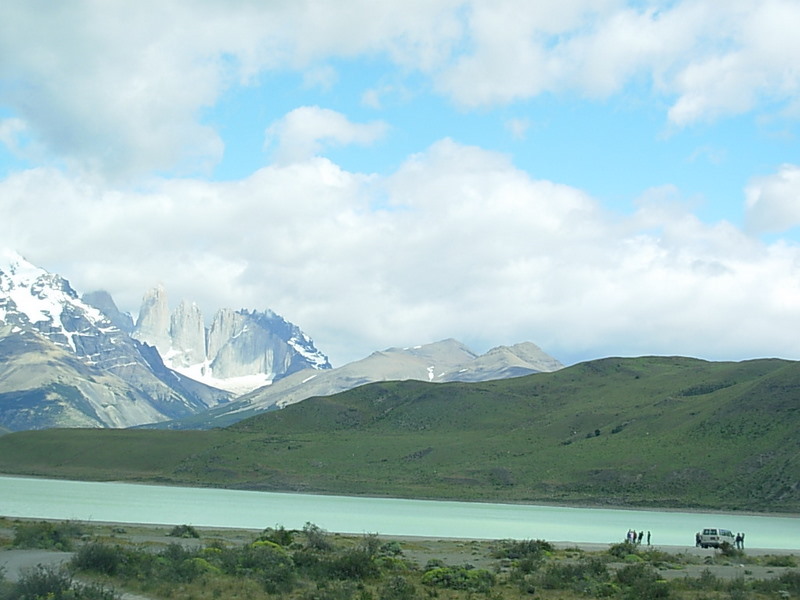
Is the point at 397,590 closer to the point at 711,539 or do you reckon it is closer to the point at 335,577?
the point at 335,577

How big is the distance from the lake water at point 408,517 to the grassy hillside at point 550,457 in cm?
1001

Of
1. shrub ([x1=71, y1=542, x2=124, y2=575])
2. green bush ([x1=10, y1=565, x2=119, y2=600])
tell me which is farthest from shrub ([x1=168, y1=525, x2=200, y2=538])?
green bush ([x1=10, y1=565, x2=119, y2=600])

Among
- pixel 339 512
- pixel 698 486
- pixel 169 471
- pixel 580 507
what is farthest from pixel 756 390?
pixel 169 471

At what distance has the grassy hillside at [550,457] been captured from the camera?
13975cm

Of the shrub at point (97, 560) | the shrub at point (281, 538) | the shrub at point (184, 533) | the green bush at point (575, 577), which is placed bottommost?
the shrub at point (184, 533)

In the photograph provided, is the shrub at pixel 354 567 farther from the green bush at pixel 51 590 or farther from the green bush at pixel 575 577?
the green bush at pixel 51 590

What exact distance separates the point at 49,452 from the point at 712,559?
165m

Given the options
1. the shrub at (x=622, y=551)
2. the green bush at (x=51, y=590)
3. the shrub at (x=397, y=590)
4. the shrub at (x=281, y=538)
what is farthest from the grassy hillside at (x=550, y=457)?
the green bush at (x=51, y=590)

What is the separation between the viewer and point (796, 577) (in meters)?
38.0

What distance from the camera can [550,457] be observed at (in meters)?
164

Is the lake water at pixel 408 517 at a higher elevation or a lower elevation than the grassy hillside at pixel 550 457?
lower

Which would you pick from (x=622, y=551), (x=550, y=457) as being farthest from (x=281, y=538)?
(x=550, y=457)

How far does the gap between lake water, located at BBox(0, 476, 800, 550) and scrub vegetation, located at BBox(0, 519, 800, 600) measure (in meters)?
30.1

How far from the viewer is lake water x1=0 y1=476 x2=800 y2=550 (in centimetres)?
8044
